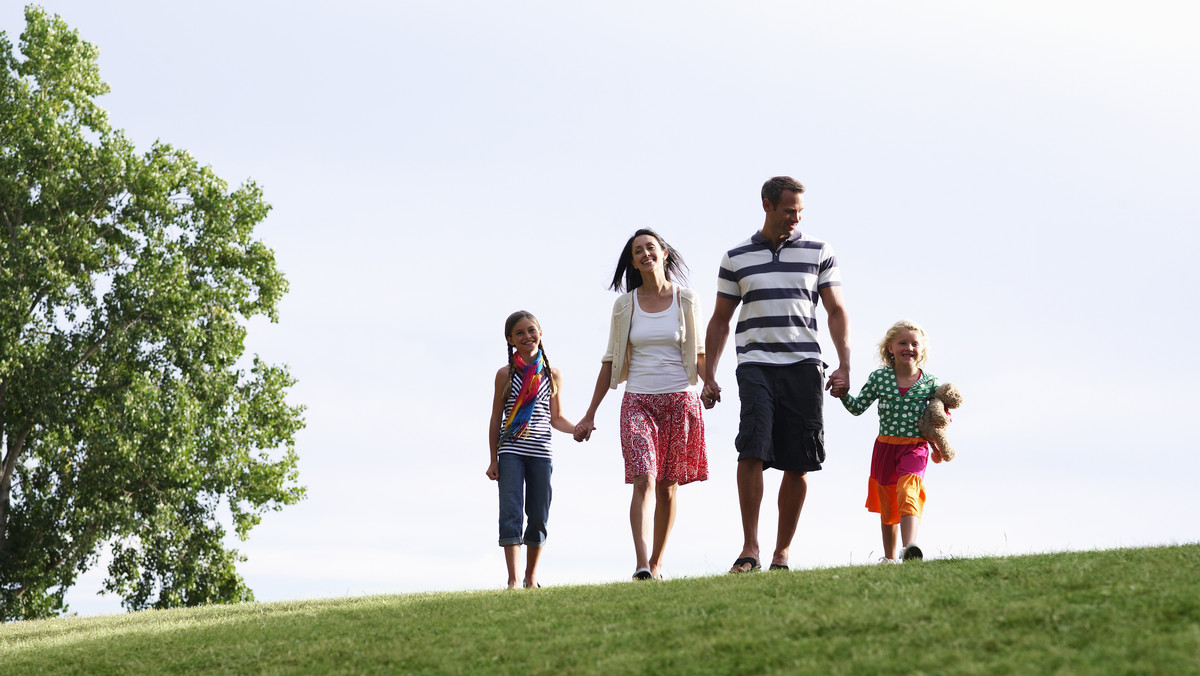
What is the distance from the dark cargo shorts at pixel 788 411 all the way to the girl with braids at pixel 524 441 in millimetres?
2138

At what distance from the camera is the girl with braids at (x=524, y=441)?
9773 mm

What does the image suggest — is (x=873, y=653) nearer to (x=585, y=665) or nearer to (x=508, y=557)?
(x=585, y=665)

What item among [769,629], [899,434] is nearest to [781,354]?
[899,434]

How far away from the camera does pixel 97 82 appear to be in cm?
2455

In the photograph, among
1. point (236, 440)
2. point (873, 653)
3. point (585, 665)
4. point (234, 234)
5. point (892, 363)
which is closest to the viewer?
point (873, 653)

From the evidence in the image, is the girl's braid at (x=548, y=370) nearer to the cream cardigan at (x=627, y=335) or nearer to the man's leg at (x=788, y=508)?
the cream cardigan at (x=627, y=335)

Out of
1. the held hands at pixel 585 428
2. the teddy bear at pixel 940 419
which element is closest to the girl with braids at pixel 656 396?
the held hands at pixel 585 428

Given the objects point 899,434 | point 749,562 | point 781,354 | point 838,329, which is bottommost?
point 749,562

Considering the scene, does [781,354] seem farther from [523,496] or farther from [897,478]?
→ [523,496]

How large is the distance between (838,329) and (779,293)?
0.62 metres

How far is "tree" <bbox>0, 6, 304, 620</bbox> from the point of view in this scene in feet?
70.0

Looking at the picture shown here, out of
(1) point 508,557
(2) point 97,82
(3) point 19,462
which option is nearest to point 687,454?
(1) point 508,557

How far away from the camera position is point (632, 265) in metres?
9.52

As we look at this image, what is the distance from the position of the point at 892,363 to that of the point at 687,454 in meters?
2.07
